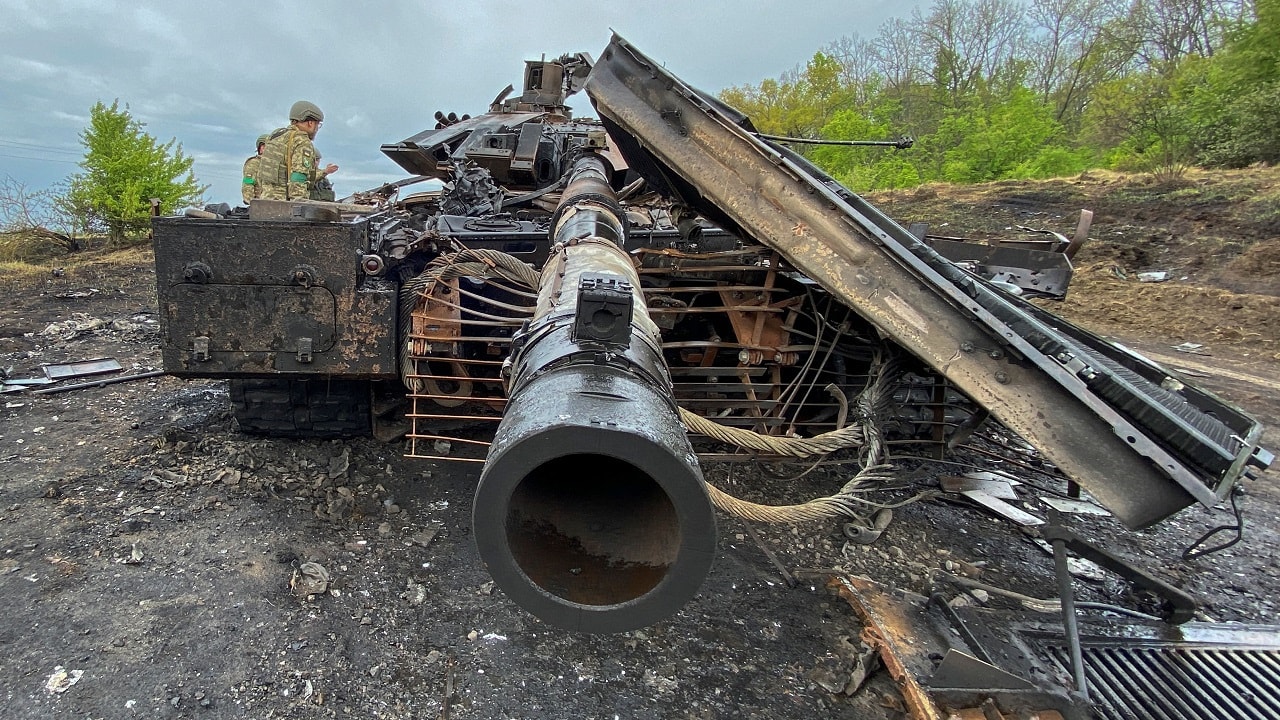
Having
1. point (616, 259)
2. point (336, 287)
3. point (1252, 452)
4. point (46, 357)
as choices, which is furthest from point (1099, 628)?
point (46, 357)

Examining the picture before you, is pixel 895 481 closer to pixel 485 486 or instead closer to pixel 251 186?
pixel 485 486

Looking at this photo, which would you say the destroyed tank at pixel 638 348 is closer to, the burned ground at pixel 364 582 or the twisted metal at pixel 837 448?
the twisted metal at pixel 837 448

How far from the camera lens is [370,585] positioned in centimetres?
330

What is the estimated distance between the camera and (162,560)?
336 centimetres

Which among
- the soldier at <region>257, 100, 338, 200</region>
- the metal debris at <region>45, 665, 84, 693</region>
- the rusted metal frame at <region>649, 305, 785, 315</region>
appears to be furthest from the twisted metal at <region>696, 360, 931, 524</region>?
the soldier at <region>257, 100, 338, 200</region>

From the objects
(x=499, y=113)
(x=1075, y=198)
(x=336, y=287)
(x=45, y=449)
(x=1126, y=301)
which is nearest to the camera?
(x=336, y=287)

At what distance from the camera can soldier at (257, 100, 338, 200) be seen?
18.9 ft

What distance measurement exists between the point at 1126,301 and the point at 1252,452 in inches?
372

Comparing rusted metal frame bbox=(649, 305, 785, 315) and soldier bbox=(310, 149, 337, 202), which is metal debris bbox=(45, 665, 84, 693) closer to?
rusted metal frame bbox=(649, 305, 785, 315)

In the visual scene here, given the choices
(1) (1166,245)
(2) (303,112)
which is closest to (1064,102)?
(1) (1166,245)

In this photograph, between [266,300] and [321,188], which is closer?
[266,300]

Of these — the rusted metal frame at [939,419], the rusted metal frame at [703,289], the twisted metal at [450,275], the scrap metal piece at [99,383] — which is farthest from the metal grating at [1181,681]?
the scrap metal piece at [99,383]

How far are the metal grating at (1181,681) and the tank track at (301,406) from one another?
3.82 meters

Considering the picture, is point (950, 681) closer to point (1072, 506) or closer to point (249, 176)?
point (1072, 506)
